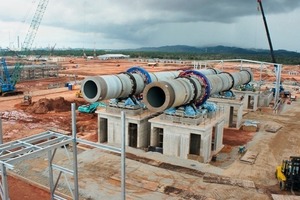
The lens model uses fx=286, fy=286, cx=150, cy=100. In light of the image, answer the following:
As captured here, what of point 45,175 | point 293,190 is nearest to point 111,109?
point 45,175

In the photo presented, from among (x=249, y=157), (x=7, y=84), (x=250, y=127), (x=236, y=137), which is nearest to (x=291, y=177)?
(x=249, y=157)

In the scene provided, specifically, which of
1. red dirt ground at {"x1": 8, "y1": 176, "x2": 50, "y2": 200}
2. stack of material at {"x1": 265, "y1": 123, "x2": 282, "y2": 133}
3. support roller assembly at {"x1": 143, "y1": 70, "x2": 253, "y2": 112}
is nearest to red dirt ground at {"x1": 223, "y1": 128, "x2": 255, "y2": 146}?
stack of material at {"x1": 265, "y1": 123, "x2": 282, "y2": 133}

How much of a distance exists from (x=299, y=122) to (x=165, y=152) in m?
23.9

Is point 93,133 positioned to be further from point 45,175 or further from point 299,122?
point 299,122

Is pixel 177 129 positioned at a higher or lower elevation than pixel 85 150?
higher

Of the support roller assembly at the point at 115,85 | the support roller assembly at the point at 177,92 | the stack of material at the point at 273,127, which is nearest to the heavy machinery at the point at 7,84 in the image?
the support roller assembly at the point at 115,85

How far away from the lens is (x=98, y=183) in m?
19.0

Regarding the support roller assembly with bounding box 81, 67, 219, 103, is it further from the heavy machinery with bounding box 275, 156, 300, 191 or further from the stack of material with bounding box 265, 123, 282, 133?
the stack of material with bounding box 265, 123, 282, 133

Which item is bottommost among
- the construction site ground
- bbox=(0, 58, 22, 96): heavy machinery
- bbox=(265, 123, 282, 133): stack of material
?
the construction site ground

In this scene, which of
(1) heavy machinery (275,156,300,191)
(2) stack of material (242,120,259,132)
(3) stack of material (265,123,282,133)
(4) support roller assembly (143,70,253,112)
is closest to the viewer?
(1) heavy machinery (275,156,300,191)

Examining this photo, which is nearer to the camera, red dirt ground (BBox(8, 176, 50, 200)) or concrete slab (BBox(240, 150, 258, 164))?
red dirt ground (BBox(8, 176, 50, 200))

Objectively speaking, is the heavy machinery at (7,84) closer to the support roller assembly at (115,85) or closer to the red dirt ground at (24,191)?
the support roller assembly at (115,85)

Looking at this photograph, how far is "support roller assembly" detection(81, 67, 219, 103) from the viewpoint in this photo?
907 inches

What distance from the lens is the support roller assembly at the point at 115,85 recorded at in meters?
23.0
